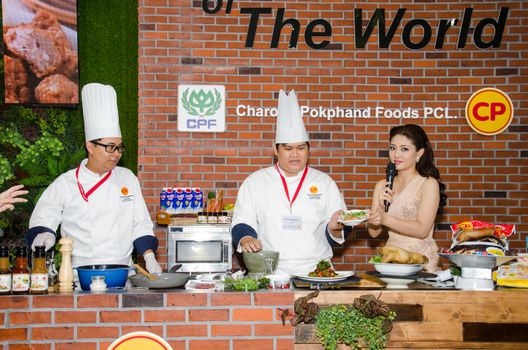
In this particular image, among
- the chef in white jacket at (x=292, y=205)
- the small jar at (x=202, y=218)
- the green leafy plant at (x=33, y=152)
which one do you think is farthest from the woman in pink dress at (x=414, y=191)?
the green leafy plant at (x=33, y=152)

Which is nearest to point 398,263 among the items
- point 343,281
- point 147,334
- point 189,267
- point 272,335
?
point 343,281

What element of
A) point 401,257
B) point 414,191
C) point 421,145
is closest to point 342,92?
point 421,145

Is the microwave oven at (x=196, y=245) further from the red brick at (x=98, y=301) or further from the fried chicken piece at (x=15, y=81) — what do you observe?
the red brick at (x=98, y=301)

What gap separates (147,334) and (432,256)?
2009 mm

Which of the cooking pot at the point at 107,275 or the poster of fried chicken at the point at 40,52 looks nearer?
the cooking pot at the point at 107,275

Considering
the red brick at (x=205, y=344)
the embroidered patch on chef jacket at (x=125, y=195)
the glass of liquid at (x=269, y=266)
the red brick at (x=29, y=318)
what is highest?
the embroidered patch on chef jacket at (x=125, y=195)

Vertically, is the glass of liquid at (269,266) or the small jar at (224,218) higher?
the small jar at (224,218)

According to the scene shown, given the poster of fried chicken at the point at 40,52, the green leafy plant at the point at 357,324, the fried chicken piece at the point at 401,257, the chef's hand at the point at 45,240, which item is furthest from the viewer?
the poster of fried chicken at the point at 40,52

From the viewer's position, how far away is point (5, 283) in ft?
8.57

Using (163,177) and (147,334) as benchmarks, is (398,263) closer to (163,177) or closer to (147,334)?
(147,334)

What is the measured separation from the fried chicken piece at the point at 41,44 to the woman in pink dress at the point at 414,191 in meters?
3.22

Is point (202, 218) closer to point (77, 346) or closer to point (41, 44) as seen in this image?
point (41, 44)

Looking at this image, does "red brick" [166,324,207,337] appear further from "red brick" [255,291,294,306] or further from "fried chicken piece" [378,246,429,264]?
"fried chicken piece" [378,246,429,264]

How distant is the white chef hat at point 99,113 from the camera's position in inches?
141
